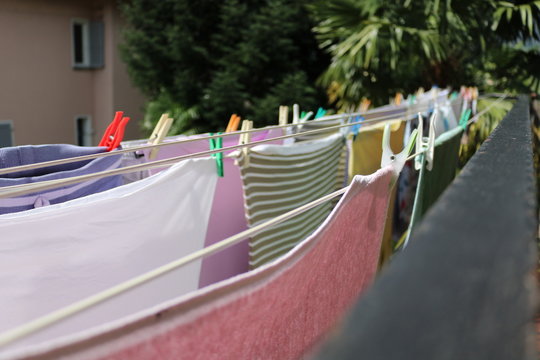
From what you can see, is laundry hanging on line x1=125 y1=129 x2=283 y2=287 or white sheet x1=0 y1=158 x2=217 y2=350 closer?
white sheet x1=0 y1=158 x2=217 y2=350

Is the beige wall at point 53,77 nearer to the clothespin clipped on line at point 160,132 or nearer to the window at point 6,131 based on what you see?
the window at point 6,131

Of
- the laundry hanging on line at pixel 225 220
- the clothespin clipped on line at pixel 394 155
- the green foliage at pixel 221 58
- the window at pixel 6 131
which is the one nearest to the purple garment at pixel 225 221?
the laundry hanging on line at pixel 225 220

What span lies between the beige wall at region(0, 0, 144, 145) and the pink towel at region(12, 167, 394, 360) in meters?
7.64

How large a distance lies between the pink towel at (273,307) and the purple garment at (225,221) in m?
0.36

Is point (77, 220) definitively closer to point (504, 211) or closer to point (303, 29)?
point (504, 211)

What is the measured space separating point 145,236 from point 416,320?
0.66 meters

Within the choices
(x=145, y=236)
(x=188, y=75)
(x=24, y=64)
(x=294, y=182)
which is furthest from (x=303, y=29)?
(x=145, y=236)

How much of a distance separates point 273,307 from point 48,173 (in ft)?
2.02

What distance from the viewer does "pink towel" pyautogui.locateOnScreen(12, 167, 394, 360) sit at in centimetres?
32

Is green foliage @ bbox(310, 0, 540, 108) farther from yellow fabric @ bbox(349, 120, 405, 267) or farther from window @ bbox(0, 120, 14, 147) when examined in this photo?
window @ bbox(0, 120, 14, 147)

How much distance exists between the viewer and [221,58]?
646cm

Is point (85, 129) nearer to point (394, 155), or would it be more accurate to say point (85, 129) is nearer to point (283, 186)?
point (283, 186)

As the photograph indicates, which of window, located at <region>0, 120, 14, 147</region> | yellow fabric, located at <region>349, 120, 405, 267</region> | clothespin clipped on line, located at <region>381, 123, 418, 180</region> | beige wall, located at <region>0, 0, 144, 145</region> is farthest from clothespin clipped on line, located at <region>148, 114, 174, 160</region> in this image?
beige wall, located at <region>0, 0, 144, 145</region>

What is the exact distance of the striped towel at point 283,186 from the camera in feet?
3.53
